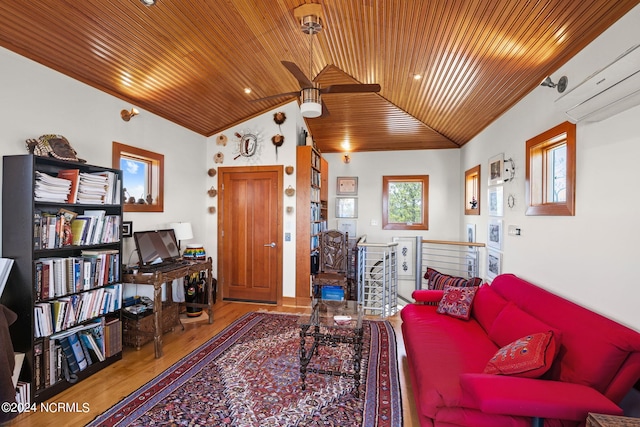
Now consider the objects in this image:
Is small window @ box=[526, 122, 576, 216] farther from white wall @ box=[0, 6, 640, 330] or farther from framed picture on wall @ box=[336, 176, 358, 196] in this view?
framed picture on wall @ box=[336, 176, 358, 196]

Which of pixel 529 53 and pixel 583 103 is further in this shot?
pixel 529 53

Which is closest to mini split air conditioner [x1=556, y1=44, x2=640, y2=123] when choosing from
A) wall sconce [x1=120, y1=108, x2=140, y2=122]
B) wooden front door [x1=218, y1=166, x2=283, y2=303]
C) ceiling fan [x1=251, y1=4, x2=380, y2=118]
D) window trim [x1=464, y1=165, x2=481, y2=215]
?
ceiling fan [x1=251, y1=4, x2=380, y2=118]

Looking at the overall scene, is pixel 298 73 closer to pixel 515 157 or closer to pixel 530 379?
pixel 515 157

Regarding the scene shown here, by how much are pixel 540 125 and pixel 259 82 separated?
10.1ft

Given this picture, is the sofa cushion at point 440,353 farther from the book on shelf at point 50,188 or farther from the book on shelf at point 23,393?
the book on shelf at point 50,188

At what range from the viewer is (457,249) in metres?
5.61

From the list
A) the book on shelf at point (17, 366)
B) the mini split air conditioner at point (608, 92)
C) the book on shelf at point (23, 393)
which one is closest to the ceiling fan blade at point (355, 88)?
the mini split air conditioner at point (608, 92)

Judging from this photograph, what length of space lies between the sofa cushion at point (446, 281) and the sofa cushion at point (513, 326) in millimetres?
1180

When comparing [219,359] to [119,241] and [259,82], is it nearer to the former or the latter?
[119,241]

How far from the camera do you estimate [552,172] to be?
9.07ft

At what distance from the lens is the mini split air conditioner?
62.9 inches

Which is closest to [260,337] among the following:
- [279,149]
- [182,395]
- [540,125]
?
[182,395]

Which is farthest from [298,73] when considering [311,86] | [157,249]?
[157,249]

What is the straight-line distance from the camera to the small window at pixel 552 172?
92.1 inches
